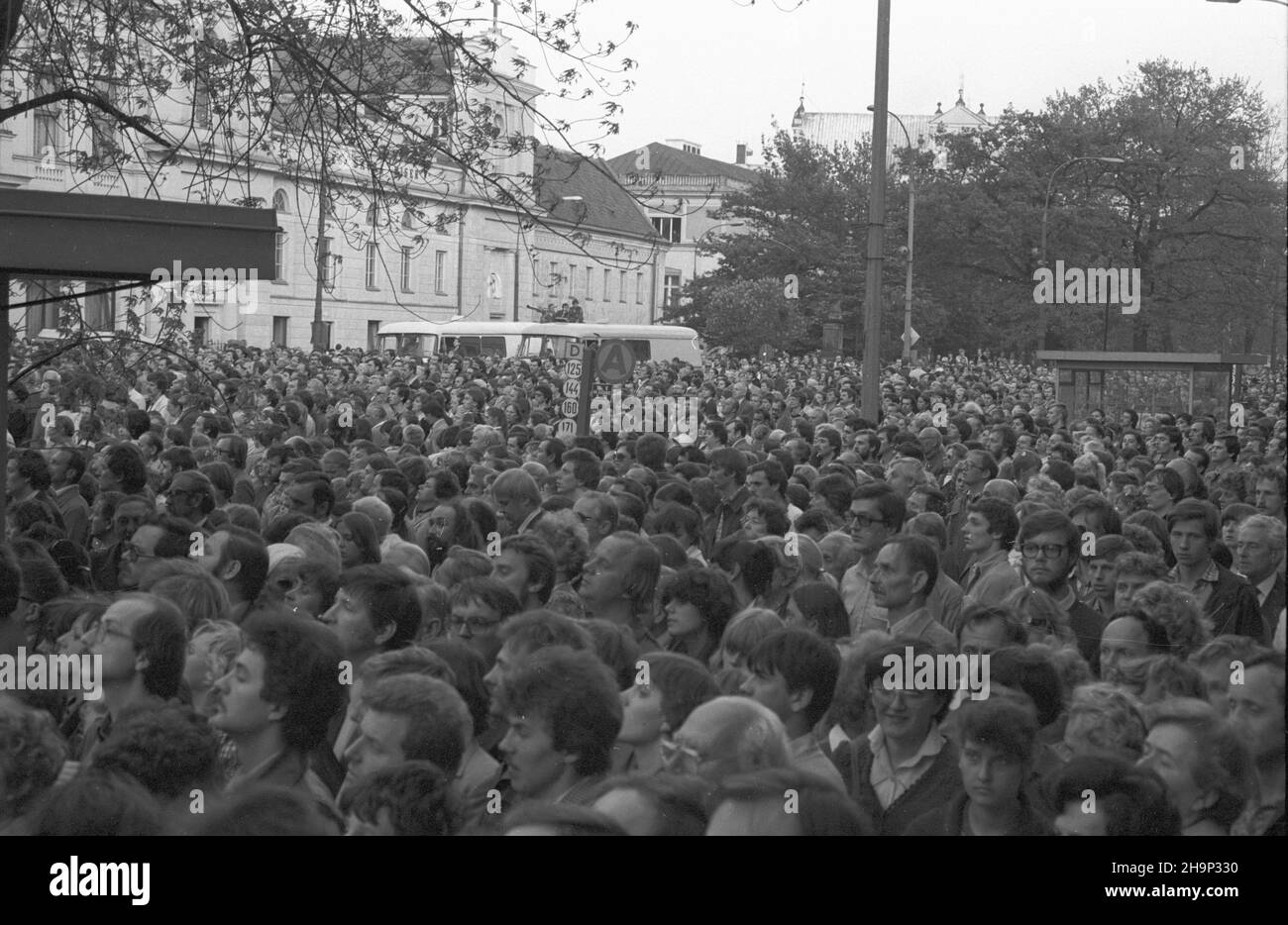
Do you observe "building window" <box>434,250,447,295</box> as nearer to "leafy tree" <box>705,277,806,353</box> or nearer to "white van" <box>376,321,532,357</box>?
"leafy tree" <box>705,277,806,353</box>

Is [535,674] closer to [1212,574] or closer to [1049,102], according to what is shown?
[1212,574]

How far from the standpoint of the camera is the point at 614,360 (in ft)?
44.2

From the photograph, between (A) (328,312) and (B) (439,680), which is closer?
(B) (439,680)

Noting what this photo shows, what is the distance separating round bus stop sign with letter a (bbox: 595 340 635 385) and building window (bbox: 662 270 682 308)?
1811 cm

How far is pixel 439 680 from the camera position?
4.31m

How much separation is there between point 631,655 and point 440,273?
39.6 feet

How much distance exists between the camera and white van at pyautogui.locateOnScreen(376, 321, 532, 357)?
37500 millimetres

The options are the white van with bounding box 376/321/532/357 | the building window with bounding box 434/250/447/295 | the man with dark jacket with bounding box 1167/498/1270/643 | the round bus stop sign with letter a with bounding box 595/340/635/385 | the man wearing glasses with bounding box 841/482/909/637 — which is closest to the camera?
the man with dark jacket with bounding box 1167/498/1270/643

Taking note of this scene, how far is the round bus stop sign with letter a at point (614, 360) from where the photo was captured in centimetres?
1330

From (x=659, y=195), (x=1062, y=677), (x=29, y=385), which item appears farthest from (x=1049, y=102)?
(x=1062, y=677)

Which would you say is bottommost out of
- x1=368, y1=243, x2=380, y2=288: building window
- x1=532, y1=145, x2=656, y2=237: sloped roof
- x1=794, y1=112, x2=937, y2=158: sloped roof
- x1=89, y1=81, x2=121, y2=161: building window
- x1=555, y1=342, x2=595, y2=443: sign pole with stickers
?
x1=555, y1=342, x2=595, y2=443: sign pole with stickers

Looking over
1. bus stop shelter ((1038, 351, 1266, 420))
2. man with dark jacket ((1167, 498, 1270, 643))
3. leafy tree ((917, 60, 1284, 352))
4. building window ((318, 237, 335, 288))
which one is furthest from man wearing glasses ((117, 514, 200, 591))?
bus stop shelter ((1038, 351, 1266, 420))
